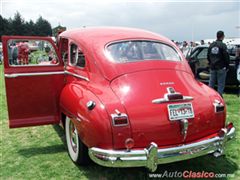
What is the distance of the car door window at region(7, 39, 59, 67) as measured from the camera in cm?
522

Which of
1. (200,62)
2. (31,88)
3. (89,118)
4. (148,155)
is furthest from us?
(200,62)

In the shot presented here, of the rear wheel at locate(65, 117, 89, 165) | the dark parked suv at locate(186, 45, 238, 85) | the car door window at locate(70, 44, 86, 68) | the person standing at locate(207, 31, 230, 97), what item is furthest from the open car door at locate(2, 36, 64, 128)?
the dark parked suv at locate(186, 45, 238, 85)

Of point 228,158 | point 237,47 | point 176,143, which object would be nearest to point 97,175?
point 176,143

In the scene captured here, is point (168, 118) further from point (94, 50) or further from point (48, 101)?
point (48, 101)

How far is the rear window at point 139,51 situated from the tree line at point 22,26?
7698 cm

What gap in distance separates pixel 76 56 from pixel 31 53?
154 centimetres

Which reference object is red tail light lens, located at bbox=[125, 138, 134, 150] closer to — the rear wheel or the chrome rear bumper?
the chrome rear bumper

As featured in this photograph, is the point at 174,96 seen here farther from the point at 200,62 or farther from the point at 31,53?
the point at 200,62

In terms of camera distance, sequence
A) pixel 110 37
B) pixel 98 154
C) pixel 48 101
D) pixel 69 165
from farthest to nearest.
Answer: pixel 48 101
pixel 110 37
pixel 69 165
pixel 98 154

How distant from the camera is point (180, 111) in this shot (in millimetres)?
3777

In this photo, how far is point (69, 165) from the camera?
14.7ft

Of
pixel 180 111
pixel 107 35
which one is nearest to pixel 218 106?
pixel 180 111

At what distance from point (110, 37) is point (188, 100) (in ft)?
5.29

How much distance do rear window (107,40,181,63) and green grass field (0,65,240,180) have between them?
1534mm
